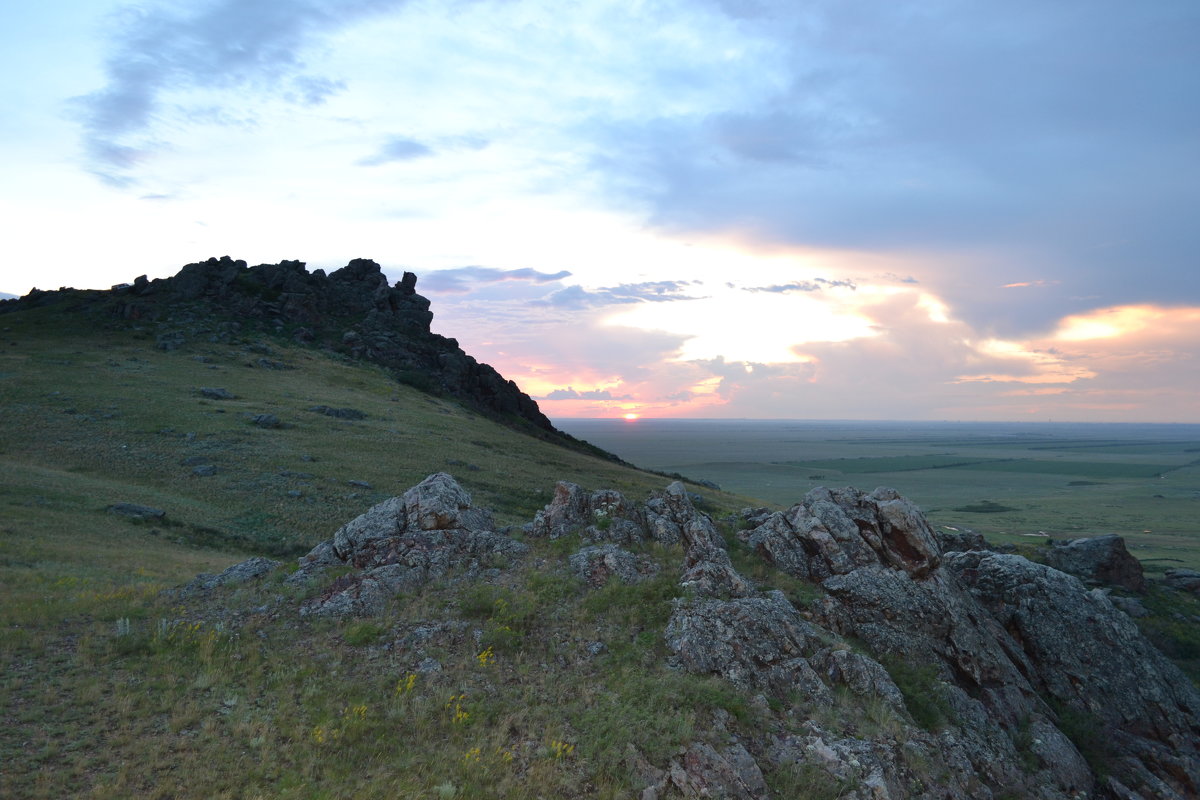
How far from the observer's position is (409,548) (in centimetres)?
2147

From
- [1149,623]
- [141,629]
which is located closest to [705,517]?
[141,629]

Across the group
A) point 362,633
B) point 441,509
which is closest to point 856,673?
point 362,633

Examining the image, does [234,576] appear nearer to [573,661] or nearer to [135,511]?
[573,661]

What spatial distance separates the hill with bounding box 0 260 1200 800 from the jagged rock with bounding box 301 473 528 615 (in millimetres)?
110

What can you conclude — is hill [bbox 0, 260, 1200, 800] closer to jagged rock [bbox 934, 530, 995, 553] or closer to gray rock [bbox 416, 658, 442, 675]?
gray rock [bbox 416, 658, 442, 675]

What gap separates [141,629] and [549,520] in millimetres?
13022

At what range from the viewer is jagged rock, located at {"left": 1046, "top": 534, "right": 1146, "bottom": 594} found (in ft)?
138

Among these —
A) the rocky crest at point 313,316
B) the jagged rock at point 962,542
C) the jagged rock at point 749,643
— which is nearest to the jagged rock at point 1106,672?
the jagged rock at point 962,542

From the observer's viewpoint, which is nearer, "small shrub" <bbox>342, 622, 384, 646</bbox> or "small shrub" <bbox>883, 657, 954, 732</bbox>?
"small shrub" <bbox>883, 657, 954, 732</bbox>

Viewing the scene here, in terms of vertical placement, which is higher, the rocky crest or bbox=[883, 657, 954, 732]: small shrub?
the rocky crest

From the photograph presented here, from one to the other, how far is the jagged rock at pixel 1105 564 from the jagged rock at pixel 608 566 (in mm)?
40513

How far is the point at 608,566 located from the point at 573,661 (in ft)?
14.6

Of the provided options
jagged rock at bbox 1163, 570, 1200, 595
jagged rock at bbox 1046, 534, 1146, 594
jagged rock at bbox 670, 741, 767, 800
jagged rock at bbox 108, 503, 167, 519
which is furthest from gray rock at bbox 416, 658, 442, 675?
jagged rock at bbox 1163, 570, 1200, 595

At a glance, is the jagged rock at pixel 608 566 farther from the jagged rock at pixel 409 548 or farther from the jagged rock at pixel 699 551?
the jagged rock at pixel 409 548
